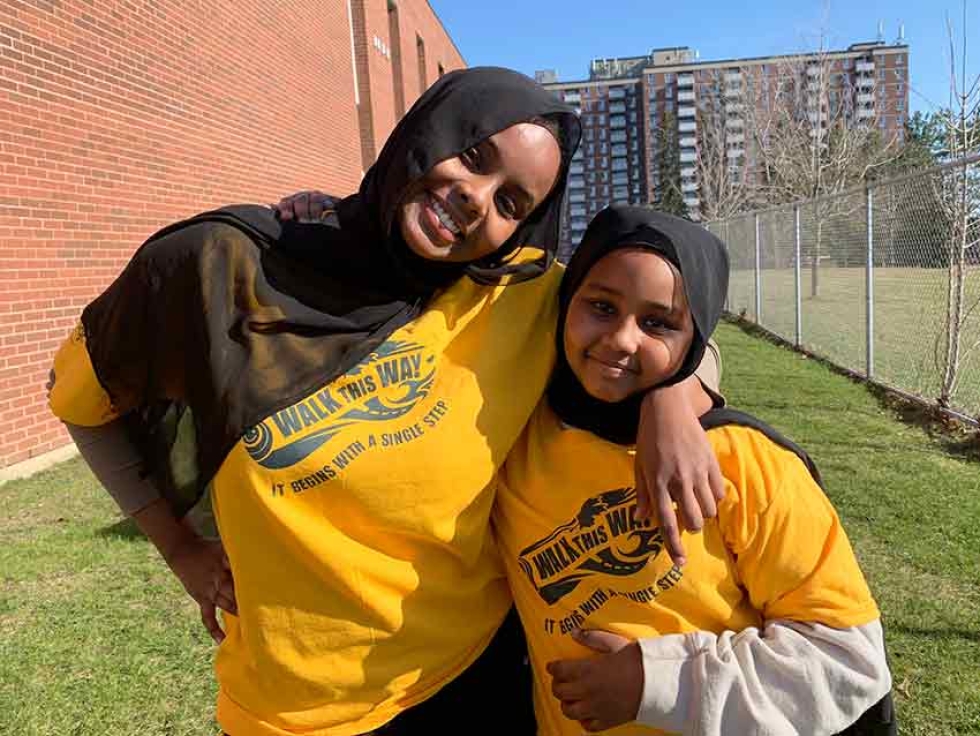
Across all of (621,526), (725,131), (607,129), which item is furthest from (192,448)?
(607,129)

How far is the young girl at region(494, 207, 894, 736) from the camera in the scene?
1.18 meters

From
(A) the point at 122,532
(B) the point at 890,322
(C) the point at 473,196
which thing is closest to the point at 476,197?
(C) the point at 473,196

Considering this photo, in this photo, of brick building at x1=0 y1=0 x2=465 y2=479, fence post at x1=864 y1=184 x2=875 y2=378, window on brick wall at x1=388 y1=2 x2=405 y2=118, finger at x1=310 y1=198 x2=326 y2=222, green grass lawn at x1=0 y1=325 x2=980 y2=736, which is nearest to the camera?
finger at x1=310 y1=198 x2=326 y2=222

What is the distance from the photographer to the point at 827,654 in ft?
3.82

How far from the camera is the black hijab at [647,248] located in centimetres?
129

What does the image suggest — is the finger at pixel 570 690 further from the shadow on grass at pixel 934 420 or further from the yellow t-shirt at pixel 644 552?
the shadow on grass at pixel 934 420

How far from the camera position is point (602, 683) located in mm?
1274

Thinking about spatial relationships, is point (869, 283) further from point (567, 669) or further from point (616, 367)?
point (567, 669)

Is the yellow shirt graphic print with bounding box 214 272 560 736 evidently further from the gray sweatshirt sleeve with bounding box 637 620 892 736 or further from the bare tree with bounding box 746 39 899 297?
the bare tree with bounding box 746 39 899 297

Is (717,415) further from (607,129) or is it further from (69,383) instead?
(607,129)

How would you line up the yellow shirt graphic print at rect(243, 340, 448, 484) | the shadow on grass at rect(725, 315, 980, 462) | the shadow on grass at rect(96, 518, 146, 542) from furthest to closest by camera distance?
the shadow on grass at rect(725, 315, 980, 462)
the shadow on grass at rect(96, 518, 146, 542)
the yellow shirt graphic print at rect(243, 340, 448, 484)

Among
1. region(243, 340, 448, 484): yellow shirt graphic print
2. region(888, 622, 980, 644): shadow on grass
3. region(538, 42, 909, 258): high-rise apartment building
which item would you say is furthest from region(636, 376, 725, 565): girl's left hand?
region(538, 42, 909, 258): high-rise apartment building

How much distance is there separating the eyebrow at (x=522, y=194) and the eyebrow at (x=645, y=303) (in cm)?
17

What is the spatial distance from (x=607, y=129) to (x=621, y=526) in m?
109
